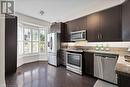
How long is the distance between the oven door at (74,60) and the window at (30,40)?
9.13 ft

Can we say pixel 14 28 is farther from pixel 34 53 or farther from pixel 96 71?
pixel 96 71

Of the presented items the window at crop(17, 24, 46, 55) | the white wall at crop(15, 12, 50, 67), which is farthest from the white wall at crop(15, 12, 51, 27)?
the window at crop(17, 24, 46, 55)

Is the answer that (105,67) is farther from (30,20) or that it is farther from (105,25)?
(30,20)

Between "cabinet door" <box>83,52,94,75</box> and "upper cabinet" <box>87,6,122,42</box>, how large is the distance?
0.63 m

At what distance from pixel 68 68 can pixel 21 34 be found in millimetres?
3247

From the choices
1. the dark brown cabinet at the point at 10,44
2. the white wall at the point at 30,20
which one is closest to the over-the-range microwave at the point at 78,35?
the dark brown cabinet at the point at 10,44

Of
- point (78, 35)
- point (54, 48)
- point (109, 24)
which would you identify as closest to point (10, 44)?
point (54, 48)

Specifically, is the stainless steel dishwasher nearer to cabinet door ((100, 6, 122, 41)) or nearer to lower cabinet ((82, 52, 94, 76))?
lower cabinet ((82, 52, 94, 76))

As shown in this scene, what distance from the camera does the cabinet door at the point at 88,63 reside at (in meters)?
4.25

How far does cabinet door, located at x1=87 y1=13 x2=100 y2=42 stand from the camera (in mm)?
4289

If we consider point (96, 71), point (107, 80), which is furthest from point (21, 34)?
point (107, 80)

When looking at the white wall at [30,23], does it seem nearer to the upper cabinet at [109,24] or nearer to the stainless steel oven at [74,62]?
the stainless steel oven at [74,62]

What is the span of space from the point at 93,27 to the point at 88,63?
133cm

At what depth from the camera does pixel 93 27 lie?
Answer: 446cm
